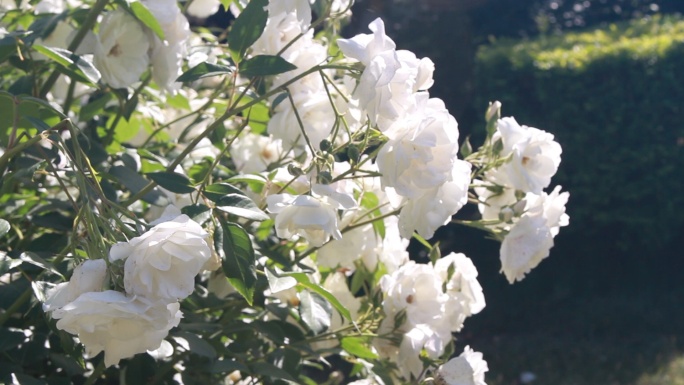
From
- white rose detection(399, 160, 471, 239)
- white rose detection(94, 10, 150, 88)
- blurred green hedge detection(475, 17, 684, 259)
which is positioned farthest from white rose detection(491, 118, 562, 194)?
blurred green hedge detection(475, 17, 684, 259)

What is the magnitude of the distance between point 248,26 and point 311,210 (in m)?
0.25

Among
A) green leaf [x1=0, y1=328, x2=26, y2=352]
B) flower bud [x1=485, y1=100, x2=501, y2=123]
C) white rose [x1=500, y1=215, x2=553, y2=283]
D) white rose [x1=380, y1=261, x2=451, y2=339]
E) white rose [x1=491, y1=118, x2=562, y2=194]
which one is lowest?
white rose [x1=380, y1=261, x2=451, y2=339]

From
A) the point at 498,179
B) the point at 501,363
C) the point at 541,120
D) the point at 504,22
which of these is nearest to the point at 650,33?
the point at 541,120

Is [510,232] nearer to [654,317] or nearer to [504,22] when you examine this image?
[654,317]

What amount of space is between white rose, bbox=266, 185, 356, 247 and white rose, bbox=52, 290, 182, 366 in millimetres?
210

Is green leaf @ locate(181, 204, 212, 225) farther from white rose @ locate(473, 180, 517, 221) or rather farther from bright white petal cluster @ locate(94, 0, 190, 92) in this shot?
white rose @ locate(473, 180, 517, 221)

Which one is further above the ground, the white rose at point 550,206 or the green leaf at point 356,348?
the white rose at point 550,206

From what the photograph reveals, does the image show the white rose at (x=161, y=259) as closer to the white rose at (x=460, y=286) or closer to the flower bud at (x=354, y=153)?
the flower bud at (x=354, y=153)

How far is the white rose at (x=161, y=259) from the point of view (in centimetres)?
86

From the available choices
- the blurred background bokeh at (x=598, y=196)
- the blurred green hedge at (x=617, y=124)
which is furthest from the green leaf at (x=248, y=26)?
the blurred green hedge at (x=617, y=124)

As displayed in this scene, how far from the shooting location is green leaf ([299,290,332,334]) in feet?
4.31

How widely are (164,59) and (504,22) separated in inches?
242

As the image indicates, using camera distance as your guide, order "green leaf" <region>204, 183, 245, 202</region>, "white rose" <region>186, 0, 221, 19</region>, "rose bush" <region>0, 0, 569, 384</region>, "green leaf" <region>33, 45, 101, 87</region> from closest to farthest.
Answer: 1. "rose bush" <region>0, 0, 569, 384</region>
2. "green leaf" <region>204, 183, 245, 202</region>
3. "green leaf" <region>33, 45, 101, 87</region>
4. "white rose" <region>186, 0, 221, 19</region>

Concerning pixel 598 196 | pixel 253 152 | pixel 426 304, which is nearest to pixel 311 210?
pixel 426 304
